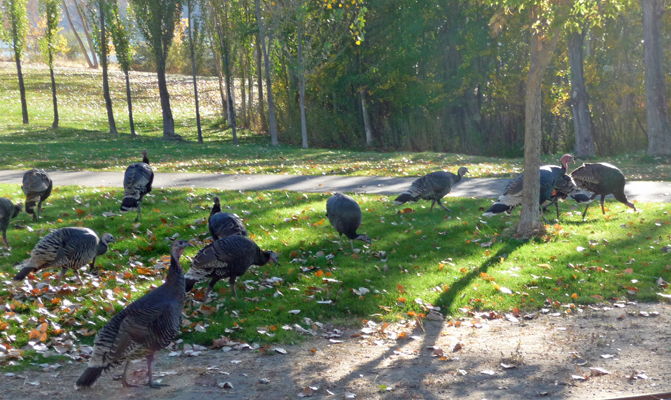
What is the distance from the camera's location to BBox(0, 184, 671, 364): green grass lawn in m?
7.09

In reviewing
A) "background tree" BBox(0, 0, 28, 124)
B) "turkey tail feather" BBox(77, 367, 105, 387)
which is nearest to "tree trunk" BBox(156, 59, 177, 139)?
"background tree" BBox(0, 0, 28, 124)

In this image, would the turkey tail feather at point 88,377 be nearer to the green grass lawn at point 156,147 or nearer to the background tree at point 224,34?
the green grass lawn at point 156,147

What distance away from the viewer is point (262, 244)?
9695mm

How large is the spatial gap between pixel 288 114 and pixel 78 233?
108 ft

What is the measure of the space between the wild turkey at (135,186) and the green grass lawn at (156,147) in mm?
8649

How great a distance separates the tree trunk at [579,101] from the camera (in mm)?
25486

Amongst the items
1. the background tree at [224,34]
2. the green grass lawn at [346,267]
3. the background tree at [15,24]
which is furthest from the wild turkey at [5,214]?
the background tree at [15,24]

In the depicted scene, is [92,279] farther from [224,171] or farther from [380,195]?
[224,171]

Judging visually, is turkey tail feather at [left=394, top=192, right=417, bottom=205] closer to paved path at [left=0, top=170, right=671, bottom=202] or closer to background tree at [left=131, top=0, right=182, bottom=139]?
paved path at [left=0, top=170, right=671, bottom=202]

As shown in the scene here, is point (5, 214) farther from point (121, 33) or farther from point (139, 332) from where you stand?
point (121, 33)

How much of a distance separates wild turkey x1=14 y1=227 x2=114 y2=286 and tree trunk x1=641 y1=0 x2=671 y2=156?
23543 millimetres

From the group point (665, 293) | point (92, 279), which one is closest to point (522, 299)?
point (665, 293)

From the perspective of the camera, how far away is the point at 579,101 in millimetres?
26062

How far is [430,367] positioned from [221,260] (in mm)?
3113
